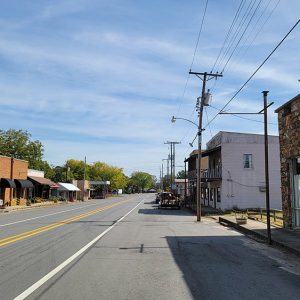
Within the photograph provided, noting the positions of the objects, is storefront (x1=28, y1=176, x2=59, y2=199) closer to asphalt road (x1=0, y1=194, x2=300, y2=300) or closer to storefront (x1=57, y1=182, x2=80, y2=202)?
storefront (x1=57, y1=182, x2=80, y2=202)

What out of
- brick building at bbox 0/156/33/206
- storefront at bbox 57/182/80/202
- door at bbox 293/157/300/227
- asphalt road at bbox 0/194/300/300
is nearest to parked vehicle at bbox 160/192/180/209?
brick building at bbox 0/156/33/206

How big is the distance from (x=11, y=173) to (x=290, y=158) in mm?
39145

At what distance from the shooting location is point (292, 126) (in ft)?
67.5

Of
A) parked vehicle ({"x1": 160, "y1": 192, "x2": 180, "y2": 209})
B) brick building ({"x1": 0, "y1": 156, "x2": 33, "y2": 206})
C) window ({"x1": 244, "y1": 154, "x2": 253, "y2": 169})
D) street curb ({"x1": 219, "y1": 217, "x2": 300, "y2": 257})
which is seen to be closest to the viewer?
street curb ({"x1": 219, "y1": 217, "x2": 300, "y2": 257})

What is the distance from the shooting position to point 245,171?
146ft

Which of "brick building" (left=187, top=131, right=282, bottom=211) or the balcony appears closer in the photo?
"brick building" (left=187, top=131, right=282, bottom=211)

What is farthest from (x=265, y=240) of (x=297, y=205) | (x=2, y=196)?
(x=2, y=196)

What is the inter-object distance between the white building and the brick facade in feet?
77.3

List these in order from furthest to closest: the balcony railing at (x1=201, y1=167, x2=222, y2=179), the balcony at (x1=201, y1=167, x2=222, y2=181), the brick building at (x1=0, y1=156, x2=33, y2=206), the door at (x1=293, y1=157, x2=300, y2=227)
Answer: the brick building at (x1=0, y1=156, x2=33, y2=206), the balcony railing at (x1=201, y1=167, x2=222, y2=179), the balcony at (x1=201, y1=167, x2=222, y2=181), the door at (x1=293, y1=157, x2=300, y2=227)

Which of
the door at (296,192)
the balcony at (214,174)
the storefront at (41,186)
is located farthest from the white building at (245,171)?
the storefront at (41,186)

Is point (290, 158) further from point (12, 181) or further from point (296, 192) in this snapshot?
point (12, 181)

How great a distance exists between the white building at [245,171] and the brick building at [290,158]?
22.4 meters

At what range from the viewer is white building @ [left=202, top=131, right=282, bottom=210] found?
145ft

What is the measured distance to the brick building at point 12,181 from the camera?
50.0 m
